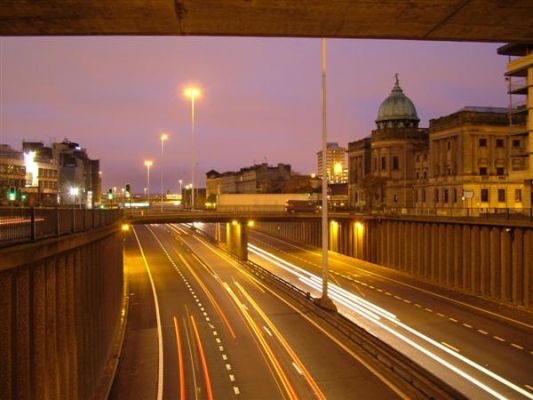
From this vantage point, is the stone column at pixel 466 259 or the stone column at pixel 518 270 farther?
the stone column at pixel 466 259

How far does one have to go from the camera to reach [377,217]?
7012 centimetres

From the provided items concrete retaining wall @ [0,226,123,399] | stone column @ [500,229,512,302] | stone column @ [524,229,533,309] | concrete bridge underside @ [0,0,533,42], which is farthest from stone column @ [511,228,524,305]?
concrete bridge underside @ [0,0,533,42]

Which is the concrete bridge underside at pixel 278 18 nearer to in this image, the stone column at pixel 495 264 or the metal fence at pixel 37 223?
the metal fence at pixel 37 223

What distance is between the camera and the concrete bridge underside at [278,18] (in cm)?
896

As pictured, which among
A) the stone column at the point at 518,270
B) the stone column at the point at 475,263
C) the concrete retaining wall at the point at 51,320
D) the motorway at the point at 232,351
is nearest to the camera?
the concrete retaining wall at the point at 51,320

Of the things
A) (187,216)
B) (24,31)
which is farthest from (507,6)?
(187,216)

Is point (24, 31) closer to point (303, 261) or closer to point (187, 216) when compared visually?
point (187, 216)

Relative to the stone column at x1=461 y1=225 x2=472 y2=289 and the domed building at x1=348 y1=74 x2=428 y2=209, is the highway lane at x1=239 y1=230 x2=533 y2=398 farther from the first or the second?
the domed building at x1=348 y1=74 x2=428 y2=209

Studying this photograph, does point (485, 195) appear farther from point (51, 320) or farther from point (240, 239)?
point (51, 320)

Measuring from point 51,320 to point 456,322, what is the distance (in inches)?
1148

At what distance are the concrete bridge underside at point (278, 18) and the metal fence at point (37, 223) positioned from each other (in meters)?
4.78

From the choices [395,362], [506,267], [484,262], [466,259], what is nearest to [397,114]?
[466,259]

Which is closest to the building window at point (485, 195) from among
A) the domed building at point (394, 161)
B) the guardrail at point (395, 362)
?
the domed building at point (394, 161)

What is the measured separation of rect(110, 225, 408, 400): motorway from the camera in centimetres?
2291
